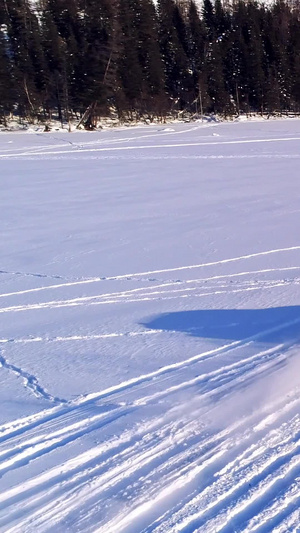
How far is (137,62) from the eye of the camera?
1463 inches

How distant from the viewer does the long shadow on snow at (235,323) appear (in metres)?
5.18

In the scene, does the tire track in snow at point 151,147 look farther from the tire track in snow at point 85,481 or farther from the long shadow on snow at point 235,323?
the tire track in snow at point 85,481

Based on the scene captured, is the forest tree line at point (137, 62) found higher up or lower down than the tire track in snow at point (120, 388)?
higher up

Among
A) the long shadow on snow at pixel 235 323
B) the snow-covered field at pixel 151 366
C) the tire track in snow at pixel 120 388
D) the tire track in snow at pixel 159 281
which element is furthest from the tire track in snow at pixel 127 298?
the tire track in snow at pixel 120 388

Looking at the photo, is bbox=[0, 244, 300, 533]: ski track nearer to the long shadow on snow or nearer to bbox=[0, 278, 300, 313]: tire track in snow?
the long shadow on snow

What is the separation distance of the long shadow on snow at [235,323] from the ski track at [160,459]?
0.45 meters

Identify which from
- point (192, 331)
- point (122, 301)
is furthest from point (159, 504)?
point (122, 301)

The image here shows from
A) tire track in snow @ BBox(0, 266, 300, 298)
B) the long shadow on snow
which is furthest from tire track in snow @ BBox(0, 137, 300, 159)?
the long shadow on snow

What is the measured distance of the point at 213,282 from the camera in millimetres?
6625

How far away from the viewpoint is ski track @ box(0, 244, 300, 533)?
2.99 m

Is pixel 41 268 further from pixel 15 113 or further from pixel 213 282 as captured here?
pixel 15 113

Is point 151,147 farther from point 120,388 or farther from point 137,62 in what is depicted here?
point 137,62

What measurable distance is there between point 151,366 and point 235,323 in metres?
1.13

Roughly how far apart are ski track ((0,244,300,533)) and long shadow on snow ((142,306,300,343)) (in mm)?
450
